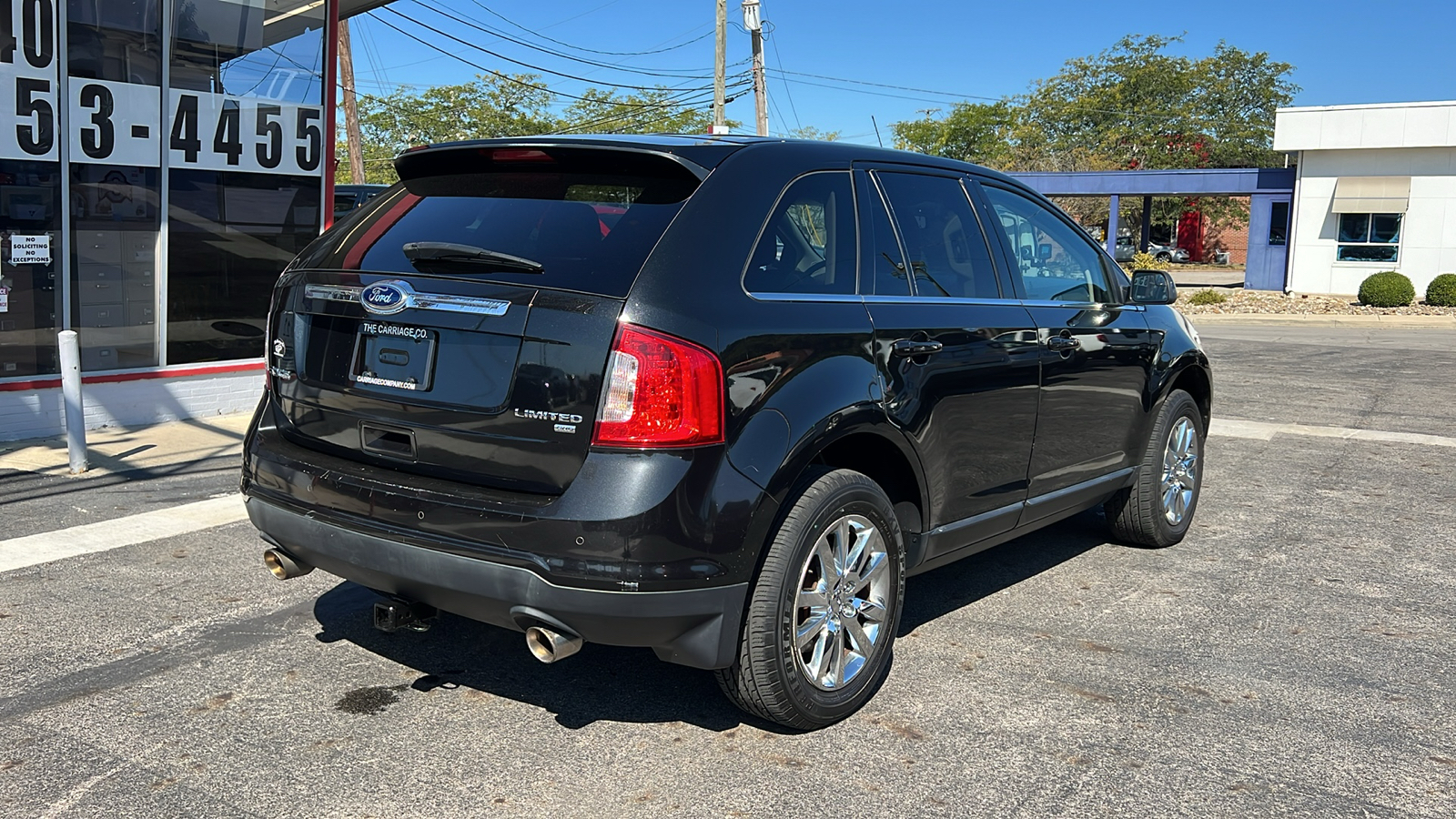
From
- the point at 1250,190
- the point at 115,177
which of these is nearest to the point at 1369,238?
the point at 1250,190

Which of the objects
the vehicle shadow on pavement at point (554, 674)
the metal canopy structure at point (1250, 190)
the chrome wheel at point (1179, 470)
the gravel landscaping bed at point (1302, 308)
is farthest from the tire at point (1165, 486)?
the metal canopy structure at point (1250, 190)

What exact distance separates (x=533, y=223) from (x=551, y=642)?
1230 millimetres

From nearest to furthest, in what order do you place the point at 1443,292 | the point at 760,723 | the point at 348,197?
the point at 760,723 → the point at 348,197 → the point at 1443,292

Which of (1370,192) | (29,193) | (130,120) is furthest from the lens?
(1370,192)

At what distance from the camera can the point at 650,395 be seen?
3.16 meters

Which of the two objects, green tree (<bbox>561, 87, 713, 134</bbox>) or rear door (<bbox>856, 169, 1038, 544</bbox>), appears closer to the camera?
rear door (<bbox>856, 169, 1038, 544</bbox>)

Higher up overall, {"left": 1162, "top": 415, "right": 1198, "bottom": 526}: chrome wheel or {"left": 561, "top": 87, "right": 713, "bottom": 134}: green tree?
{"left": 561, "top": 87, "right": 713, "bottom": 134}: green tree

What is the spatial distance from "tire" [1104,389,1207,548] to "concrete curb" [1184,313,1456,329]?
2069 centimetres

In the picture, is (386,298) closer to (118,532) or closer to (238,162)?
(118,532)

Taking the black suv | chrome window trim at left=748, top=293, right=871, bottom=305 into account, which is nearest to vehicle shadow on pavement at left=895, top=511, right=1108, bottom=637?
the black suv

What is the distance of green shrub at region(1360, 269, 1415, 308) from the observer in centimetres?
2916

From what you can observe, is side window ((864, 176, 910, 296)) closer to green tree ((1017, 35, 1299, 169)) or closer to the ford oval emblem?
the ford oval emblem

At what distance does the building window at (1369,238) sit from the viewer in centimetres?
3481

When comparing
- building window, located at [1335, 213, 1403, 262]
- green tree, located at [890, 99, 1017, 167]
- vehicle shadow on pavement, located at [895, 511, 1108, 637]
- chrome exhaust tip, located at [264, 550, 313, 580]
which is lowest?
vehicle shadow on pavement, located at [895, 511, 1108, 637]
